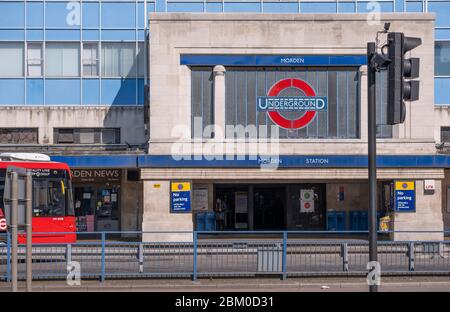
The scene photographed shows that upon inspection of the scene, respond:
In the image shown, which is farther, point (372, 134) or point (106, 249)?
point (106, 249)

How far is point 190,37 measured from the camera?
2912 cm

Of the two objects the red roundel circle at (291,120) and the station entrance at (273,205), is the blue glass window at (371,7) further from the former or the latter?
the station entrance at (273,205)

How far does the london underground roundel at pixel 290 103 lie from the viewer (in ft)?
96.4

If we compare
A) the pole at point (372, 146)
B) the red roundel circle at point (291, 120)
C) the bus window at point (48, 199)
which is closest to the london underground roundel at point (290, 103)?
the red roundel circle at point (291, 120)

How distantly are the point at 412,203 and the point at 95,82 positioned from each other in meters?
16.0

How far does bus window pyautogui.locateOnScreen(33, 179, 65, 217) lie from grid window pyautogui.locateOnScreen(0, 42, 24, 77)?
464 inches

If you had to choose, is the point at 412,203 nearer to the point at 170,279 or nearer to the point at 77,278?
the point at 170,279

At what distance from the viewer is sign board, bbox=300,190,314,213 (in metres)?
33.3

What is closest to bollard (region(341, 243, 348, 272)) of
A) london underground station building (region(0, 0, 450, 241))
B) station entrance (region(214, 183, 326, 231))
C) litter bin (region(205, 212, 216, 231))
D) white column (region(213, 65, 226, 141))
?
london underground station building (region(0, 0, 450, 241))

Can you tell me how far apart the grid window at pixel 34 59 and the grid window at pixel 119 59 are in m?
3.05

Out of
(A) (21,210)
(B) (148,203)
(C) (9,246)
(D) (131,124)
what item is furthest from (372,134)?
(D) (131,124)

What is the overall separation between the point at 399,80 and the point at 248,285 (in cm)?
933

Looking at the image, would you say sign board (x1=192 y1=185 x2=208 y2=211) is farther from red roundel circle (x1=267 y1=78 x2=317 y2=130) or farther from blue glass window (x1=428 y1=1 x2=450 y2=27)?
blue glass window (x1=428 y1=1 x2=450 y2=27)
